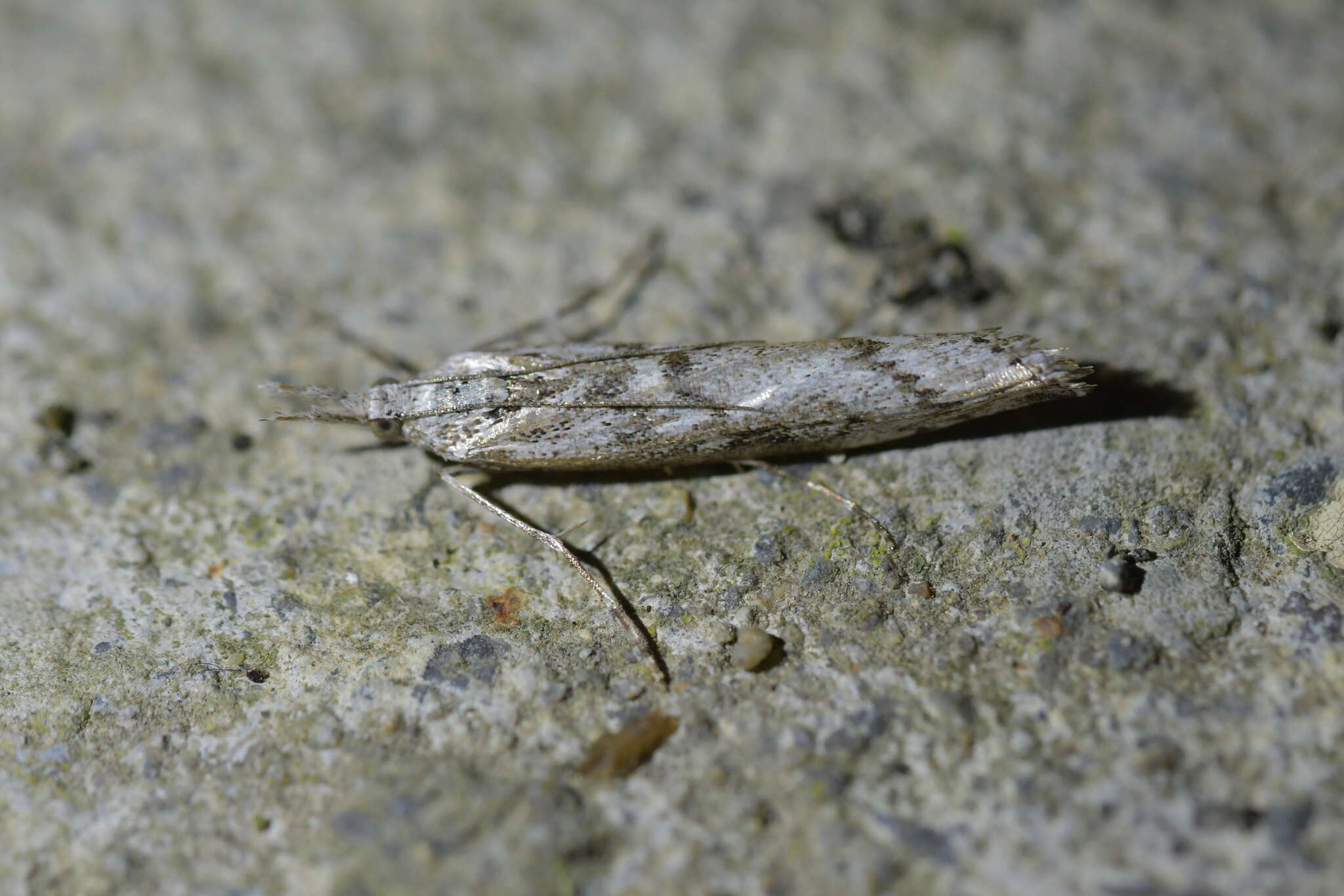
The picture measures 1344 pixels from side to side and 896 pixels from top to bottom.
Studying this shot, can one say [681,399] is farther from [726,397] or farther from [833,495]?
[833,495]

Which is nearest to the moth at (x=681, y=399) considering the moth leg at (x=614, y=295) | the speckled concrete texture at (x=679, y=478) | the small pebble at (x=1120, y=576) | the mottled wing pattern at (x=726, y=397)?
the mottled wing pattern at (x=726, y=397)

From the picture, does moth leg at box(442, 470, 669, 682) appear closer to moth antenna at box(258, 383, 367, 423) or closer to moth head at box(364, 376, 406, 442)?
moth head at box(364, 376, 406, 442)

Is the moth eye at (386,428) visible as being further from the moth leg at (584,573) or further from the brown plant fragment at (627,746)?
the brown plant fragment at (627,746)

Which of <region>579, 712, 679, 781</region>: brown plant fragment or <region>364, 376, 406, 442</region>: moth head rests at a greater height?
<region>364, 376, 406, 442</region>: moth head

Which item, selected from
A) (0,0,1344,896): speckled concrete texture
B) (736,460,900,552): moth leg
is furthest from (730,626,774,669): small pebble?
(736,460,900,552): moth leg

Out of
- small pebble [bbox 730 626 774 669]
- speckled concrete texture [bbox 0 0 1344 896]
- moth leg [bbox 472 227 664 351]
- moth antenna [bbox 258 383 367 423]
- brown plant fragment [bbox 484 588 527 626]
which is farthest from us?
moth leg [bbox 472 227 664 351]

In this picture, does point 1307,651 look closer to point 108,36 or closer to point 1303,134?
point 1303,134
